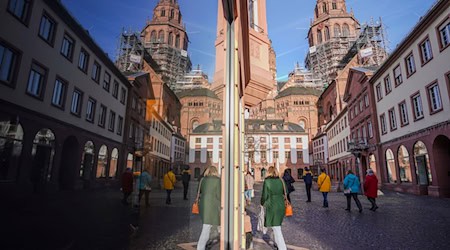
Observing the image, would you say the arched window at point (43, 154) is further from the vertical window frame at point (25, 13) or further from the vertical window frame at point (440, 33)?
the vertical window frame at point (440, 33)

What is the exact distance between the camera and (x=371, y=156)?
66.2ft

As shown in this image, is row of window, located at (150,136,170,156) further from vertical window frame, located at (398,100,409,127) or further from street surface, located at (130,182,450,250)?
vertical window frame, located at (398,100,409,127)

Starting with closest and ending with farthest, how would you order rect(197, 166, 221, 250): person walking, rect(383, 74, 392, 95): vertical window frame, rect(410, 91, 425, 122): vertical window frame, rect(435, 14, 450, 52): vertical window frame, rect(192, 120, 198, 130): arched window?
1. rect(197, 166, 221, 250): person walking
2. rect(192, 120, 198, 130): arched window
3. rect(435, 14, 450, 52): vertical window frame
4. rect(410, 91, 425, 122): vertical window frame
5. rect(383, 74, 392, 95): vertical window frame

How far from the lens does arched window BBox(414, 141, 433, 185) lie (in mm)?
13078

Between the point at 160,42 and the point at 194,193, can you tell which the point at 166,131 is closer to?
the point at 194,193

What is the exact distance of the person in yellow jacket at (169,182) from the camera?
1.32 metres

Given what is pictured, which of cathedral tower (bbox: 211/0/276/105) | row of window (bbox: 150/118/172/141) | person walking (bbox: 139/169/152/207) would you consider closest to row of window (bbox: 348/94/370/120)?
cathedral tower (bbox: 211/0/276/105)

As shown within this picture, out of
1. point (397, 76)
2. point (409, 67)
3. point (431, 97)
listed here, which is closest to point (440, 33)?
point (431, 97)

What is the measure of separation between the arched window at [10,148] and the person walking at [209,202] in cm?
95

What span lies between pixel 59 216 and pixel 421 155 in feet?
55.7

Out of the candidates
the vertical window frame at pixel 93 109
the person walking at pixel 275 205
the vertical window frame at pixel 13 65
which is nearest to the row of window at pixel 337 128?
the person walking at pixel 275 205

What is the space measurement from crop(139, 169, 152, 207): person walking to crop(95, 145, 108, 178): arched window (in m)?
0.18

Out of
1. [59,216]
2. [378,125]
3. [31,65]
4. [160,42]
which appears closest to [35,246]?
[59,216]

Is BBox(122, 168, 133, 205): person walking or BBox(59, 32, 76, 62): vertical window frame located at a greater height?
BBox(59, 32, 76, 62): vertical window frame
